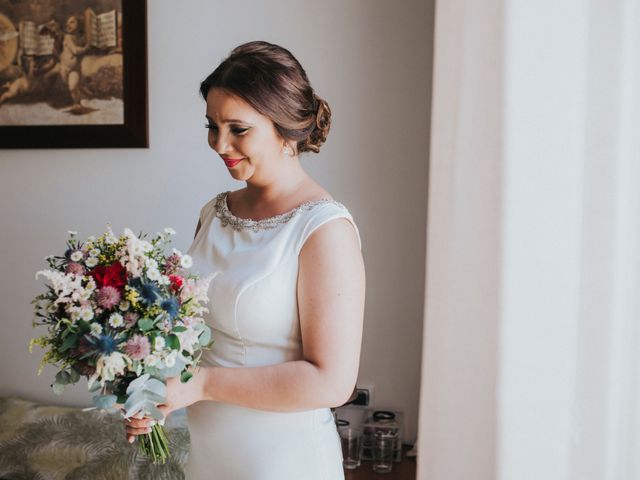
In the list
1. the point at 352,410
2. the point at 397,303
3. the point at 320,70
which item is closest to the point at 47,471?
the point at 352,410

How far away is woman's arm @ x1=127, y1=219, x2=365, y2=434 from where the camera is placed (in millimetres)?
1273

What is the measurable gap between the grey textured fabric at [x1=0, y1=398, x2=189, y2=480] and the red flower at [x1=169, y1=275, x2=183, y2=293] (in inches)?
48.6

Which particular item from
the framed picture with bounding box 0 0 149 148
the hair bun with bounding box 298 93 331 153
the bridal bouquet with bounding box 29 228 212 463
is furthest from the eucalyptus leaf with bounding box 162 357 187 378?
the framed picture with bounding box 0 0 149 148

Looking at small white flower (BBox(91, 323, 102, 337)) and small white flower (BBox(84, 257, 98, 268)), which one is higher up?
small white flower (BBox(84, 257, 98, 268))

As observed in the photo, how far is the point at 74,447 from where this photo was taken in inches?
92.6

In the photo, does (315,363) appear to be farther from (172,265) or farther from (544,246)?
(544,246)

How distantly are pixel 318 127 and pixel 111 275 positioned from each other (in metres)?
0.59

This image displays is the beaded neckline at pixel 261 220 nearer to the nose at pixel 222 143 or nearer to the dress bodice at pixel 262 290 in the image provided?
the dress bodice at pixel 262 290

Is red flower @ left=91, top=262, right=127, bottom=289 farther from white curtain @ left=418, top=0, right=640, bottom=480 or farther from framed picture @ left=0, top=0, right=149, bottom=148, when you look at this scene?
framed picture @ left=0, top=0, right=149, bottom=148

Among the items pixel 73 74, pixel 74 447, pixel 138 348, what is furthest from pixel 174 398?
pixel 73 74

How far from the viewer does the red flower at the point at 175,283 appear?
1.20 meters

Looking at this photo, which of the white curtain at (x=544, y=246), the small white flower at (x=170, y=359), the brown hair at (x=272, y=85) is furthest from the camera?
the brown hair at (x=272, y=85)

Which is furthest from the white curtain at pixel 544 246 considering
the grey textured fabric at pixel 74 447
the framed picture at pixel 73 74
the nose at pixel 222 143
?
the framed picture at pixel 73 74

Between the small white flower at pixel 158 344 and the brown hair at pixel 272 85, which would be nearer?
the small white flower at pixel 158 344
